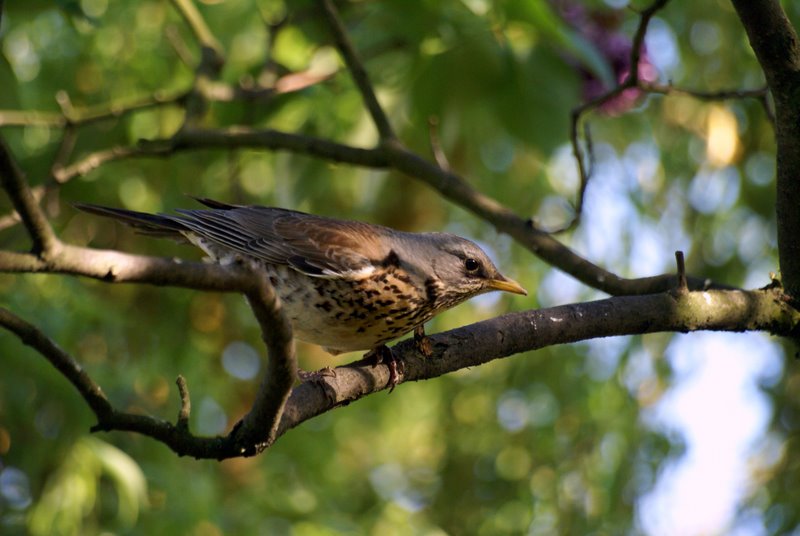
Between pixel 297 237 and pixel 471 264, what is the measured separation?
0.83 metres

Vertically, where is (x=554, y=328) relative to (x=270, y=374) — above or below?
above

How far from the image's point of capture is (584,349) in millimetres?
6996

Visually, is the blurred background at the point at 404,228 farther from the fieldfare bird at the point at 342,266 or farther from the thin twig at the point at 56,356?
the thin twig at the point at 56,356

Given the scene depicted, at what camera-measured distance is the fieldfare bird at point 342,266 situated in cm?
416

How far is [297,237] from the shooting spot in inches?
180

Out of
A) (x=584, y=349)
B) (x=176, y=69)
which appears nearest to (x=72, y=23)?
(x=176, y=69)

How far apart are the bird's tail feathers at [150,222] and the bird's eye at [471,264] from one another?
132cm

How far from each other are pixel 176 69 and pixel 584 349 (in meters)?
3.50

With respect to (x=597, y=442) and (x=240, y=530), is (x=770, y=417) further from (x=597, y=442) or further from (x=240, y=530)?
(x=240, y=530)

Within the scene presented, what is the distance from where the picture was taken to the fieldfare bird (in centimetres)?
Result: 416

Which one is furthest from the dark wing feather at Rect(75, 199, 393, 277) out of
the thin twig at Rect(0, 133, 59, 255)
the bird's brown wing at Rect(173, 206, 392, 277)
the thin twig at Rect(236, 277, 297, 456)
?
the thin twig at Rect(0, 133, 59, 255)

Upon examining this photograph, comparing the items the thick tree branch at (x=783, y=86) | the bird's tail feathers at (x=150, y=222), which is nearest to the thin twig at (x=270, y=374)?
the bird's tail feathers at (x=150, y=222)

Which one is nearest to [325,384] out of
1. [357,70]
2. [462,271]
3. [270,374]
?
[270,374]

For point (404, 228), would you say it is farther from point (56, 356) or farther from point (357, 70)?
point (56, 356)
